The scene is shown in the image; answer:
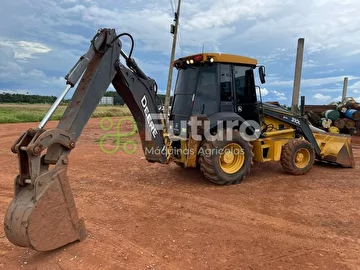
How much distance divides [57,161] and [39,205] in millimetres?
518

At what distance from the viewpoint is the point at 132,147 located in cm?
1143

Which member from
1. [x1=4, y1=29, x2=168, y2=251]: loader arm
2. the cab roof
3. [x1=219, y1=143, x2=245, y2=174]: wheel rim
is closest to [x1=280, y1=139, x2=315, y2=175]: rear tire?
[x1=219, y1=143, x2=245, y2=174]: wheel rim

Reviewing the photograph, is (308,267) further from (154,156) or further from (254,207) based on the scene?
(154,156)

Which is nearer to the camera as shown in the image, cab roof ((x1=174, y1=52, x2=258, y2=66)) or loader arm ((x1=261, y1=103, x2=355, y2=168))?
cab roof ((x1=174, y1=52, x2=258, y2=66))

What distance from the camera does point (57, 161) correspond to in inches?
138

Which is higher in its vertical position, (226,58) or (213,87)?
(226,58)

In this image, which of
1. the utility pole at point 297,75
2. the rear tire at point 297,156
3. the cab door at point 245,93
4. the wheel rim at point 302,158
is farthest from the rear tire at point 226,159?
the utility pole at point 297,75

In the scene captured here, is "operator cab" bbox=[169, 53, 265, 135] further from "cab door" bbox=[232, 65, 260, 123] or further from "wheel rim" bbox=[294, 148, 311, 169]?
"wheel rim" bbox=[294, 148, 311, 169]

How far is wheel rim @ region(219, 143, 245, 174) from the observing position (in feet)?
20.5

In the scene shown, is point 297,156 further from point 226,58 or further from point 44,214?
point 44,214

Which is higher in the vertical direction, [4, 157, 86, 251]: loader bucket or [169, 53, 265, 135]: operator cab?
[169, 53, 265, 135]: operator cab

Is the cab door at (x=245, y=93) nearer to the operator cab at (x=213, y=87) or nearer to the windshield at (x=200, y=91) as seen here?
the operator cab at (x=213, y=87)

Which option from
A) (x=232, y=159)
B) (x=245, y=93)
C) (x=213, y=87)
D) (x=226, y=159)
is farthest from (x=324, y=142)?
(x=213, y=87)

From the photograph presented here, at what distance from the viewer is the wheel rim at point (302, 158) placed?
734 centimetres
